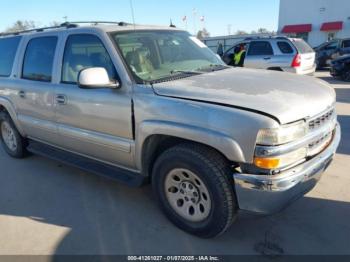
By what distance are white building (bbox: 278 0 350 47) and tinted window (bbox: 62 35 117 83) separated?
3231cm

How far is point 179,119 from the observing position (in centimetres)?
286

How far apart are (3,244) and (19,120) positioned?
2268 mm

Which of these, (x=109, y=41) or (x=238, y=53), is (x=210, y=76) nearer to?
(x=109, y=41)

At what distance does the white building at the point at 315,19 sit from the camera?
31.1 m

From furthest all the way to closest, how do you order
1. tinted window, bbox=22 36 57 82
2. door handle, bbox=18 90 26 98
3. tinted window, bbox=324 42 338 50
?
1. tinted window, bbox=324 42 338 50
2. door handle, bbox=18 90 26 98
3. tinted window, bbox=22 36 57 82

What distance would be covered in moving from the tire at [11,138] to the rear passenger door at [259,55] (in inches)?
314

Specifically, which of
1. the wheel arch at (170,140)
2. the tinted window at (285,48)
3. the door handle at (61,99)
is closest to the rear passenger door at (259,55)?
the tinted window at (285,48)

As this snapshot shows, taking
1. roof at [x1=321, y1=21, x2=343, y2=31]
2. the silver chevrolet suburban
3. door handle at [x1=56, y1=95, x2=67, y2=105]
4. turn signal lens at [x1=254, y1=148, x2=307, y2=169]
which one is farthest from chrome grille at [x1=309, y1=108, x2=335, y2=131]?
roof at [x1=321, y1=21, x2=343, y2=31]

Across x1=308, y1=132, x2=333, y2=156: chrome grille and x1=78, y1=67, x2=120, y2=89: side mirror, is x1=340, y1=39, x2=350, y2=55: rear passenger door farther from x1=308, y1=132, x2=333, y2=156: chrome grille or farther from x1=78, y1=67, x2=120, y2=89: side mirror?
x1=78, y1=67, x2=120, y2=89: side mirror

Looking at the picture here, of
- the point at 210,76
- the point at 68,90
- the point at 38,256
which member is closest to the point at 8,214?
the point at 38,256

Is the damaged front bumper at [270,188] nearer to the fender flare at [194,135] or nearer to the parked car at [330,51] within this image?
the fender flare at [194,135]

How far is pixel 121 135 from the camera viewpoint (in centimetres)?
346

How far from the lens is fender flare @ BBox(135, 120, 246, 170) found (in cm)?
257

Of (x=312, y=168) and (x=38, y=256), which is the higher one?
(x=312, y=168)
